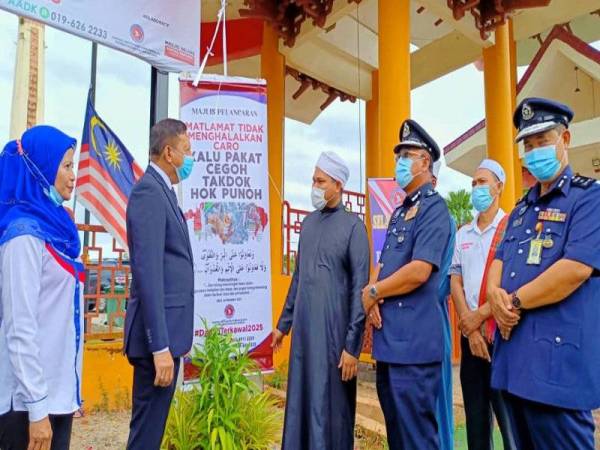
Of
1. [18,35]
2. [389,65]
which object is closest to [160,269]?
[389,65]

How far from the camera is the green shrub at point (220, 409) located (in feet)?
9.45

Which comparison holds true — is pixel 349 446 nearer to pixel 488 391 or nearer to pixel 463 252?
pixel 488 391

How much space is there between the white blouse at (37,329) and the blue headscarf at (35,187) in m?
0.05

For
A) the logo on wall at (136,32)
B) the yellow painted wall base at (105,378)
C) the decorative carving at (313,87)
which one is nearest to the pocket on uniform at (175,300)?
the logo on wall at (136,32)

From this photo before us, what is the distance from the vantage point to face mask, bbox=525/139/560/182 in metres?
→ 1.82

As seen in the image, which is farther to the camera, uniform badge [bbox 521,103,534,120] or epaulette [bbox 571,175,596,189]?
uniform badge [bbox 521,103,534,120]

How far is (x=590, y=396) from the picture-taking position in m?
1.57

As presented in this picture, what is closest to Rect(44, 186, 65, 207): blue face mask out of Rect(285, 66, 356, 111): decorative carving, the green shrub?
the green shrub

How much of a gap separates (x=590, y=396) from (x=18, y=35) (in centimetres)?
799

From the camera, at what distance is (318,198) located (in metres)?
2.69

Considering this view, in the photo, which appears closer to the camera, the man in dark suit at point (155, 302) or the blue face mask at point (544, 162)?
the blue face mask at point (544, 162)

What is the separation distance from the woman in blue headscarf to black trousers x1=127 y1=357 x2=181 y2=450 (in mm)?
297

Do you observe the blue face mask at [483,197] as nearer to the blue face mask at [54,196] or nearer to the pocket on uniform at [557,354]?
the pocket on uniform at [557,354]

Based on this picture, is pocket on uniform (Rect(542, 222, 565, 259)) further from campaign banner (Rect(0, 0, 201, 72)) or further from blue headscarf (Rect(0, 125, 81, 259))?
campaign banner (Rect(0, 0, 201, 72))
